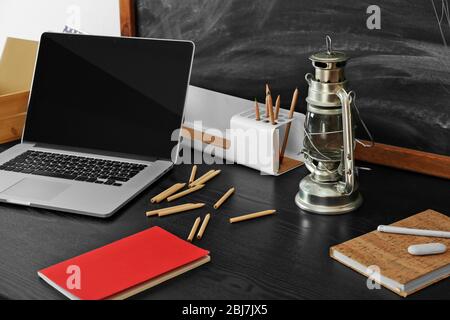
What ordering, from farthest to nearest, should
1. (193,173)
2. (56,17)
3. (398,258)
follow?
1. (56,17)
2. (193,173)
3. (398,258)

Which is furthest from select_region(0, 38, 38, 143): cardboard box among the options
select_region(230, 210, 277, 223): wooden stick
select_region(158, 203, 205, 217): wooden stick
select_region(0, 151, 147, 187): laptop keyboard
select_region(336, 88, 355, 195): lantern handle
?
select_region(336, 88, 355, 195): lantern handle

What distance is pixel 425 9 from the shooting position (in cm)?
118

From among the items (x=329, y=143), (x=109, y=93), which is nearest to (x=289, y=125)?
(x=329, y=143)

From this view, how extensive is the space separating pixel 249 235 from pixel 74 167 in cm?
44

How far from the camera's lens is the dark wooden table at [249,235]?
0.91m

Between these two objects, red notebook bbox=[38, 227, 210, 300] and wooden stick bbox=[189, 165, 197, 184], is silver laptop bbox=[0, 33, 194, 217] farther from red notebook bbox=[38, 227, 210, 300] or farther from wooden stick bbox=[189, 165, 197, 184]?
red notebook bbox=[38, 227, 210, 300]

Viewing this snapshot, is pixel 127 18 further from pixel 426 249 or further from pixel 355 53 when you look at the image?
pixel 426 249

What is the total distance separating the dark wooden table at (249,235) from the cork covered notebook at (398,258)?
1 centimetres

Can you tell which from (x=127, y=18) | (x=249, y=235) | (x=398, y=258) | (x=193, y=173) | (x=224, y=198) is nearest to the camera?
(x=398, y=258)

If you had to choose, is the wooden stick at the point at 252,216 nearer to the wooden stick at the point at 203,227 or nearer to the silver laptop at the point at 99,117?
the wooden stick at the point at 203,227

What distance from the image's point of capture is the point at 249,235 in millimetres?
1067

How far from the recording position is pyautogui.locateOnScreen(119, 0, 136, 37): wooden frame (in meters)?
1.66

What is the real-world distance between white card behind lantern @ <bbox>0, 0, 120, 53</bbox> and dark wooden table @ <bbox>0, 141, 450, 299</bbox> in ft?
2.07

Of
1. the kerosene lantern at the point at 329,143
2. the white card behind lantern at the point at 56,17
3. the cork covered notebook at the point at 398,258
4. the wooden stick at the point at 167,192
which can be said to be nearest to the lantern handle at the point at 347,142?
the kerosene lantern at the point at 329,143
